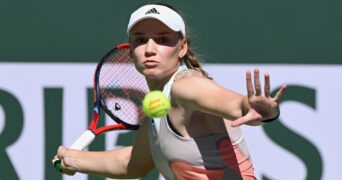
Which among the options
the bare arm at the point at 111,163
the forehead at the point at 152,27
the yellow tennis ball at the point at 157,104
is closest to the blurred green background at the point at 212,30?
the bare arm at the point at 111,163

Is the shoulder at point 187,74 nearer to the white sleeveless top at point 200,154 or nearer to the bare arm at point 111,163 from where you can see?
the white sleeveless top at point 200,154

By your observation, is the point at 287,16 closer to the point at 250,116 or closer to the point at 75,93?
the point at 75,93

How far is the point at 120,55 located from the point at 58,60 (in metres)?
1.01

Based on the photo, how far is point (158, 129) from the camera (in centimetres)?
327

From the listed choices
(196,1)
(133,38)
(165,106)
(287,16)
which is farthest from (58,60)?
(165,106)

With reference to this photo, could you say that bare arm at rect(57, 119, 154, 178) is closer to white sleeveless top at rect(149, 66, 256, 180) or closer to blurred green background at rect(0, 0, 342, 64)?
white sleeveless top at rect(149, 66, 256, 180)

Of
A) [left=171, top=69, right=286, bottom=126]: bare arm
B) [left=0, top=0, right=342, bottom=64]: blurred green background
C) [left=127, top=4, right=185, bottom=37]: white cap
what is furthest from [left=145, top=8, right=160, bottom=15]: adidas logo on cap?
[left=0, top=0, right=342, bottom=64]: blurred green background

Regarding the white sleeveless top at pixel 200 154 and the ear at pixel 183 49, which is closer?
the white sleeveless top at pixel 200 154

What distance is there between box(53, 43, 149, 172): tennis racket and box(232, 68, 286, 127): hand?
123 cm

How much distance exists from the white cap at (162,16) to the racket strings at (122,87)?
2.05 feet

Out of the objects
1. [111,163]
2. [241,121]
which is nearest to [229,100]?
[241,121]

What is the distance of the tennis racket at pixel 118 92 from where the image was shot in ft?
12.7

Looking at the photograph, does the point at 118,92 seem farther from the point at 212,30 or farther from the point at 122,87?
the point at 212,30

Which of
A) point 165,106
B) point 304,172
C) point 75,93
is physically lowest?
point 304,172
